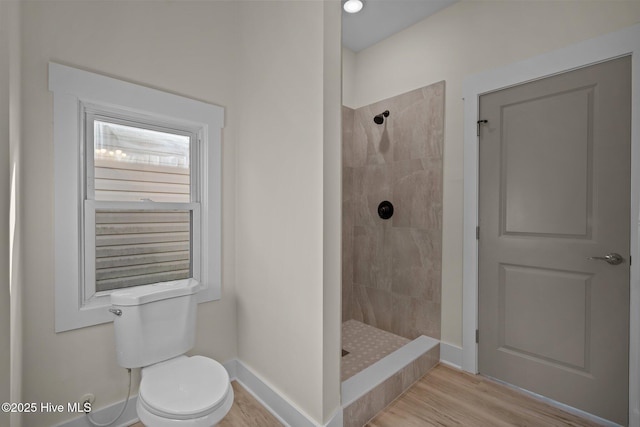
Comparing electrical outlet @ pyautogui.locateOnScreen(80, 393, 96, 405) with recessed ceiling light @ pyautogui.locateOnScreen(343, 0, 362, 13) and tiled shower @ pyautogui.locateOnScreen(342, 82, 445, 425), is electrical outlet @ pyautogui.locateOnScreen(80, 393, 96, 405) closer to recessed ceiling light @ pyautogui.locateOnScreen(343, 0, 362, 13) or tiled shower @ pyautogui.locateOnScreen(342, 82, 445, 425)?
tiled shower @ pyautogui.locateOnScreen(342, 82, 445, 425)

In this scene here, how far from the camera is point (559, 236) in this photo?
187 centimetres

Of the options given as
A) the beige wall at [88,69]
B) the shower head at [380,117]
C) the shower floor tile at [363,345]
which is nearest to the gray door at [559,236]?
the shower floor tile at [363,345]

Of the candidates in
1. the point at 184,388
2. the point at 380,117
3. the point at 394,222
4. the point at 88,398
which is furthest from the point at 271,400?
the point at 380,117

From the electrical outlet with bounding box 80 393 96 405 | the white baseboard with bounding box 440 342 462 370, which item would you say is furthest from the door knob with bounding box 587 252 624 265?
the electrical outlet with bounding box 80 393 96 405

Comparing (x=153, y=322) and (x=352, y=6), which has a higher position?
(x=352, y=6)

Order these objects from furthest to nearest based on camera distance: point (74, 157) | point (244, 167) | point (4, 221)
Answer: point (244, 167), point (74, 157), point (4, 221)

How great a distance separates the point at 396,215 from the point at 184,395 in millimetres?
2025

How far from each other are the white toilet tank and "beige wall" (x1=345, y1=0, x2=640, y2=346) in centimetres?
186

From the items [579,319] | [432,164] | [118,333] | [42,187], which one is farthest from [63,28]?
[579,319]

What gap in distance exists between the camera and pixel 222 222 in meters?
2.11

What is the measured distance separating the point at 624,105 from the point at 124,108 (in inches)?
107

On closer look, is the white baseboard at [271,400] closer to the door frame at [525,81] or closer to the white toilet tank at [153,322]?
→ the white toilet tank at [153,322]

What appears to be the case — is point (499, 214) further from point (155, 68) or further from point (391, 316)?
point (155, 68)

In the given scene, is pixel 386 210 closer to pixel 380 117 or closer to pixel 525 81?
pixel 380 117
